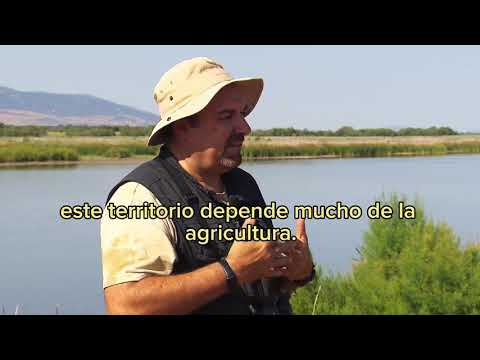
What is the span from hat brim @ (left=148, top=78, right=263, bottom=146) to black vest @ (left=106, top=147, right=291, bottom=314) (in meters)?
0.07

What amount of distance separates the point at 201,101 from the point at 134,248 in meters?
0.52

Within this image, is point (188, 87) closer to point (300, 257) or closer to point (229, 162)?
point (229, 162)

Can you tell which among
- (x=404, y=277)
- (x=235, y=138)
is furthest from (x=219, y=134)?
(x=404, y=277)

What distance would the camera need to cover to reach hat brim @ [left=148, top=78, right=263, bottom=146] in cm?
197

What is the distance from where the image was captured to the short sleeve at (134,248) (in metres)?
1.82

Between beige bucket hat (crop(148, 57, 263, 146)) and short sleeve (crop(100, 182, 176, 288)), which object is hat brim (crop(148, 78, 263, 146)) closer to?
beige bucket hat (crop(148, 57, 263, 146))

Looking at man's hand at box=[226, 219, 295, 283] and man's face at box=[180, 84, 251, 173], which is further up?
man's face at box=[180, 84, 251, 173]

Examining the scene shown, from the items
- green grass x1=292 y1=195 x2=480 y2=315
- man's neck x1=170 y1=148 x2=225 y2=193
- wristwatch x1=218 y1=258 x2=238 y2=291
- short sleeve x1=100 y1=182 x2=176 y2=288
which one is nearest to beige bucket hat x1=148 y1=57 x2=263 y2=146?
→ man's neck x1=170 y1=148 x2=225 y2=193

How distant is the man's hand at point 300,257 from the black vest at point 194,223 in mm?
76

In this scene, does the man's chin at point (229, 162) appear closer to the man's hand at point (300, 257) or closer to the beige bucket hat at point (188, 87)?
the beige bucket hat at point (188, 87)

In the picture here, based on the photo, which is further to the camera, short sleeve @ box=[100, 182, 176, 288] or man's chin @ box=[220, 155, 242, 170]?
man's chin @ box=[220, 155, 242, 170]

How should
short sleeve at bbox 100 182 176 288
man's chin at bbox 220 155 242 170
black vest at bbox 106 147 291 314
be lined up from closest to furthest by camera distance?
1. short sleeve at bbox 100 182 176 288
2. black vest at bbox 106 147 291 314
3. man's chin at bbox 220 155 242 170
